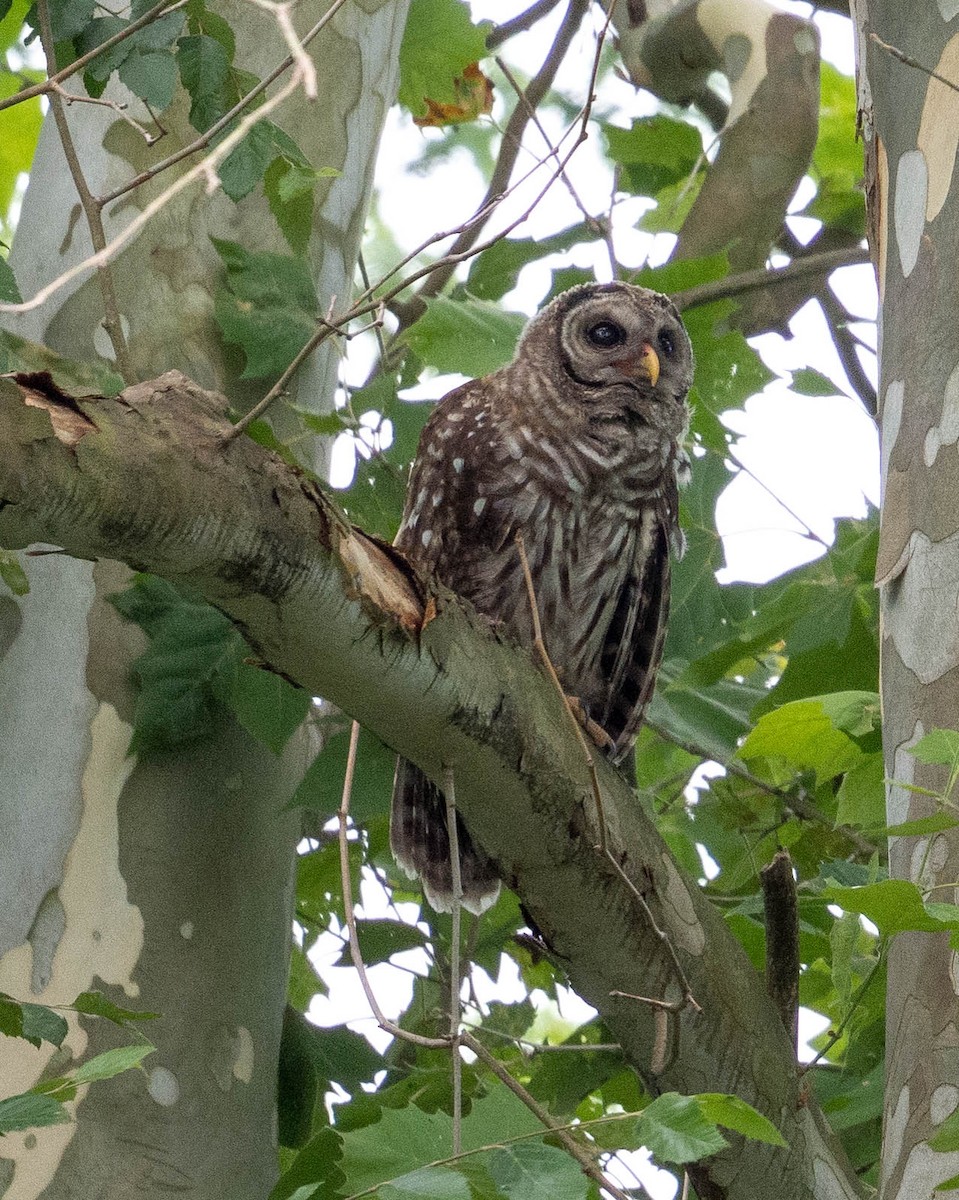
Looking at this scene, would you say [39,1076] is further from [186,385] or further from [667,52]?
[667,52]

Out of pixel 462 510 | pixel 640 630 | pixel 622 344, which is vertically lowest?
pixel 640 630

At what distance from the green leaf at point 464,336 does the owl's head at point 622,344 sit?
0.47 feet

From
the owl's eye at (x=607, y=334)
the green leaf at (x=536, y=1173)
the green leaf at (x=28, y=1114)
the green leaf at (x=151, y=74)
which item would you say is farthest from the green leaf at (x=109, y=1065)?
the owl's eye at (x=607, y=334)

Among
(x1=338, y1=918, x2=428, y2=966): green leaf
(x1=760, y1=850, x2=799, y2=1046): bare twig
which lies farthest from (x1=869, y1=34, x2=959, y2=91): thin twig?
(x1=338, y1=918, x2=428, y2=966): green leaf

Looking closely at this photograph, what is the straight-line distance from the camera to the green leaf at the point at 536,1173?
148cm

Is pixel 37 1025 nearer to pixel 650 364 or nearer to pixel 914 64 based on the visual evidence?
pixel 914 64

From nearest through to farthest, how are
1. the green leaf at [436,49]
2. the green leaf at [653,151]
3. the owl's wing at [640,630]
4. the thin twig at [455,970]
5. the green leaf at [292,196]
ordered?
1. the thin twig at [455,970]
2. the green leaf at [292,196]
3. the owl's wing at [640,630]
4. the green leaf at [436,49]
5. the green leaf at [653,151]

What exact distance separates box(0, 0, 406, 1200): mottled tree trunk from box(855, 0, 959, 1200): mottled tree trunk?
114 centimetres

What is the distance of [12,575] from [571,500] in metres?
1.37

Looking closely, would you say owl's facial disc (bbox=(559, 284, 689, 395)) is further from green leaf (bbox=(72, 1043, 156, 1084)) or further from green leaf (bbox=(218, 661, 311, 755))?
green leaf (bbox=(72, 1043, 156, 1084))

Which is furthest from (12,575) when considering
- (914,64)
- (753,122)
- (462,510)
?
(753,122)

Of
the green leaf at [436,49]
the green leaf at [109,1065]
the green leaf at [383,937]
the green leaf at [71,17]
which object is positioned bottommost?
the green leaf at [109,1065]

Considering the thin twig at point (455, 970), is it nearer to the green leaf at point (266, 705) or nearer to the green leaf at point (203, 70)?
the green leaf at point (266, 705)

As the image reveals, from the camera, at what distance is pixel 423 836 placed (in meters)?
3.11
